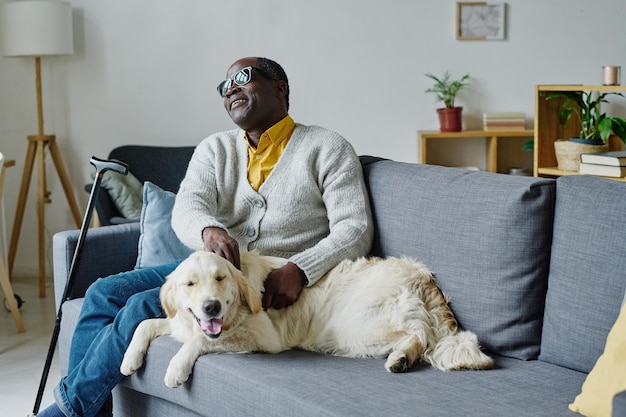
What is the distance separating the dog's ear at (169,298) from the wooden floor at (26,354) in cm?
98

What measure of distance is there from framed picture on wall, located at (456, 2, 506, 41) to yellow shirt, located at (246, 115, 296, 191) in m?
2.60

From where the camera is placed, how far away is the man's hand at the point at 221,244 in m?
2.31

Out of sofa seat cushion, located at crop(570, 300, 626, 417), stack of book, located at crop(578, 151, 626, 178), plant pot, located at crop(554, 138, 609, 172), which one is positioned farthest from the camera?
plant pot, located at crop(554, 138, 609, 172)

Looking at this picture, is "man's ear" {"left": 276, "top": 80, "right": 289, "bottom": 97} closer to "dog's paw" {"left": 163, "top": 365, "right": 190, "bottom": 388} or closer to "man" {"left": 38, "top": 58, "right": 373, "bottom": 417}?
"man" {"left": 38, "top": 58, "right": 373, "bottom": 417}

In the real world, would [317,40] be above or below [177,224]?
above

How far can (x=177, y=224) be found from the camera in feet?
8.70

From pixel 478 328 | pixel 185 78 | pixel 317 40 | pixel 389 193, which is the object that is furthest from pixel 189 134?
pixel 478 328

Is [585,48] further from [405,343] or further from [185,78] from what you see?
[405,343]

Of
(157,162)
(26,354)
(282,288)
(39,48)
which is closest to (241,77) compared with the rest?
(282,288)

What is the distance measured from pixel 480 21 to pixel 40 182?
2.65 meters

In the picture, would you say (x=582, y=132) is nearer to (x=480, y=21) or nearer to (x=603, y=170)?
(x=603, y=170)

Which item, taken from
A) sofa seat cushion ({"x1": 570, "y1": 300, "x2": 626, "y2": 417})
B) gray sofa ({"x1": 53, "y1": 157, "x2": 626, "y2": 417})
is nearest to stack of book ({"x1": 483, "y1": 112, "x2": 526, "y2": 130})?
gray sofa ({"x1": 53, "y1": 157, "x2": 626, "y2": 417})

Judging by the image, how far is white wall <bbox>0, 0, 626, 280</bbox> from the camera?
487 cm

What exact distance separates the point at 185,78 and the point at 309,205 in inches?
99.4
